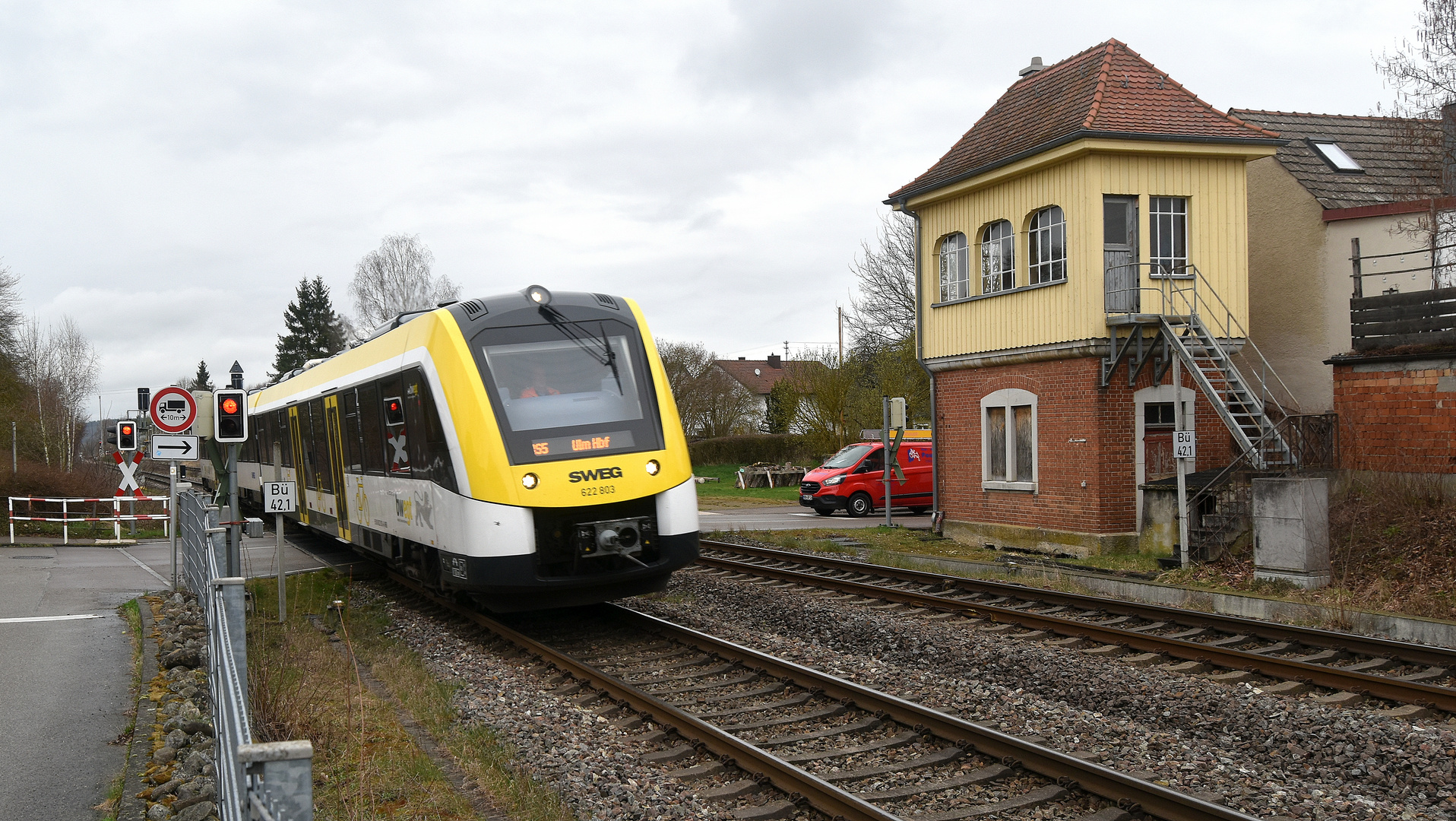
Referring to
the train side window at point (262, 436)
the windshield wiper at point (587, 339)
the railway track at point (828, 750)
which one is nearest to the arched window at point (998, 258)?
the windshield wiper at point (587, 339)

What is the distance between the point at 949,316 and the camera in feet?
63.7

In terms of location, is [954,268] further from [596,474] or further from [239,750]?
[239,750]

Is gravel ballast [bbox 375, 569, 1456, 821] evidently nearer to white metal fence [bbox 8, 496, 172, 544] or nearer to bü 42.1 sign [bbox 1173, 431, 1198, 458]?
bü 42.1 sign [bbox 1173, 431, 1198, 458]

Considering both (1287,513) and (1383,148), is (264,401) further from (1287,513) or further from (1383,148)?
(1383,148)

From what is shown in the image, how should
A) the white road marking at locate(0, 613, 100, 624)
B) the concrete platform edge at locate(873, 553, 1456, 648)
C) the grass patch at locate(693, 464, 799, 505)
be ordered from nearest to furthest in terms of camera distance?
the concrete platform edge at locate(873, 553, 1456, 648) → the white road marking at locate(0, 613, 100, 624) → the grass patch at locate(693, 464, 799, 505)

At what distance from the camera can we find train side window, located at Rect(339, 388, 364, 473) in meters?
13.2

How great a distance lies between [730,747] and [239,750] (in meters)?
3.96

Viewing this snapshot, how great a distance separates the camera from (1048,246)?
1727 centimetres

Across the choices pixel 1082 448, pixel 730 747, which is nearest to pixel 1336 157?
pixel 1082 448

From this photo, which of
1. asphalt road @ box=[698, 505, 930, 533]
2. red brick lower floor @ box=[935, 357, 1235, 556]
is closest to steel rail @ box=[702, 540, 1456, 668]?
red brick lower floor @ box=[935, 357, 1235, 556]

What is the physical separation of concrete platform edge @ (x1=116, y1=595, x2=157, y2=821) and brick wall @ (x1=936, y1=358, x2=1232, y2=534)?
487 inches

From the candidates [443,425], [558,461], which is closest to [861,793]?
[558,461]

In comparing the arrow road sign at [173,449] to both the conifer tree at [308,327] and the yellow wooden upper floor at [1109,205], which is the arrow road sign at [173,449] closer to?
the yellow wooden upper floor at [1109,205]

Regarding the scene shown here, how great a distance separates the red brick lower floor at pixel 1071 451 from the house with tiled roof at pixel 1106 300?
25 mm
